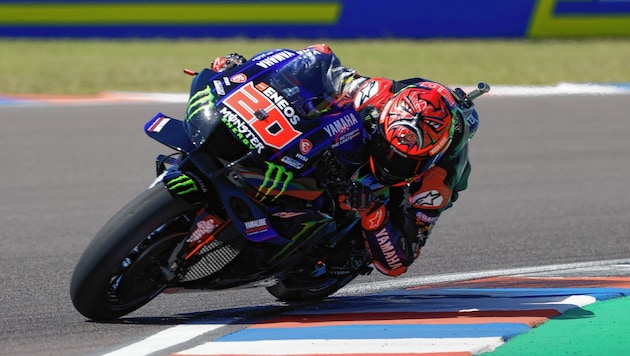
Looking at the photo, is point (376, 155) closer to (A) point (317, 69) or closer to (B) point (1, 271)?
(A) point (317, 69)

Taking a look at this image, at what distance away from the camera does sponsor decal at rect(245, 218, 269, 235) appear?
4773 millimetres

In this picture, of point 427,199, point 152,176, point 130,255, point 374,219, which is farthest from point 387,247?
point 152,176

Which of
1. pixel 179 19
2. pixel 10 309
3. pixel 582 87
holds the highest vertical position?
pixel 10 309

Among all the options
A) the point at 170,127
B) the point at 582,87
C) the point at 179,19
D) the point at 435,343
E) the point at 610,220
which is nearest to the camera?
the point at 435,343

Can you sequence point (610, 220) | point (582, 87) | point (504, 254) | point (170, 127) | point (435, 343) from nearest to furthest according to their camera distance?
point (435, 343)
point (170, 127)
point (504, 254)
point (610, 220)
point (582, 87)

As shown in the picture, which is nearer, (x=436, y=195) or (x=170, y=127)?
(x=170, y=127)

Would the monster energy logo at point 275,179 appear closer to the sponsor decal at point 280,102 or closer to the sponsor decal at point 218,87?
the sponsor decal at point 280,102

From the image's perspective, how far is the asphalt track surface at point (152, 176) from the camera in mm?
5215

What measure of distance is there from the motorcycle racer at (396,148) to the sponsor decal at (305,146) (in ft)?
0.41

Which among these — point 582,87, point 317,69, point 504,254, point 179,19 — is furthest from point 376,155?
Result: point 179,19

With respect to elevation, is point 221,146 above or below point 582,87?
above

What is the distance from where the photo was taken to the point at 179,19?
20.0 m

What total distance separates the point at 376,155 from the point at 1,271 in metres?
2.39

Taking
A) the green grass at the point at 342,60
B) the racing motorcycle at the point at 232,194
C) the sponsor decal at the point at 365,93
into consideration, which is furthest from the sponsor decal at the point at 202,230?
the green grass at the point at 342,60
